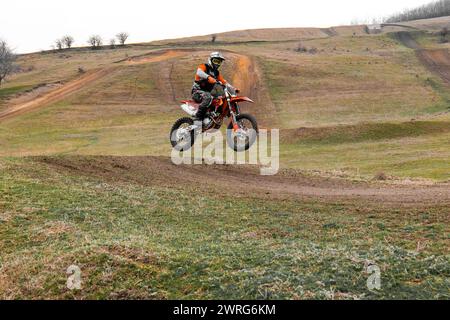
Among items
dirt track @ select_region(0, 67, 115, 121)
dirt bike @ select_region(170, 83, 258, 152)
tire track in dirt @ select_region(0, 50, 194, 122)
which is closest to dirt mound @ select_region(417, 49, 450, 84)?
tire track in dirt @ select_region(0, 50, 194, 122)

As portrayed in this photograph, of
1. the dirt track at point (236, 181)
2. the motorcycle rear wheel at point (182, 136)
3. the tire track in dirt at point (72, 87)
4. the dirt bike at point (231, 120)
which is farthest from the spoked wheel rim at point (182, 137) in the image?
the tire track in dirt at point (72, 87)

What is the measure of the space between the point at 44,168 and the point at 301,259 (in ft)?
39.2

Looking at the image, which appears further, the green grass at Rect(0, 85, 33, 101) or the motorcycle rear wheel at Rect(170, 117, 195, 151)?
the green grass at Rect(0, 85, 33, 101)

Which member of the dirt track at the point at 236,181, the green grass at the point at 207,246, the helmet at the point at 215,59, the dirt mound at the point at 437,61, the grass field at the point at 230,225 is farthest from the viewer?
the dirt mound at the point at 437,61

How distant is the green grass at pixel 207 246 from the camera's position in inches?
258

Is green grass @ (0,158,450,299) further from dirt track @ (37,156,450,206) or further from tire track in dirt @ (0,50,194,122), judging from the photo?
tire track in dirt @ (0,50,194,122)

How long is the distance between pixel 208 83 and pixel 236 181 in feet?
13.1

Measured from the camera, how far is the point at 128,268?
717 cm

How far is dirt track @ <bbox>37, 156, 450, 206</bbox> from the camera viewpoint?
14633mm

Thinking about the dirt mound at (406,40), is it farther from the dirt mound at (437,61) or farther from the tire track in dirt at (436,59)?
the dirt mound at (437,61)

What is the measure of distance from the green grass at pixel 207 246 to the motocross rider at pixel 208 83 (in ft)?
13.2

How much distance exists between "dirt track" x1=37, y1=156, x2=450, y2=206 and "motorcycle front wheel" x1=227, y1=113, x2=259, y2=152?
152 cm
